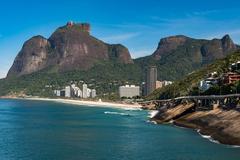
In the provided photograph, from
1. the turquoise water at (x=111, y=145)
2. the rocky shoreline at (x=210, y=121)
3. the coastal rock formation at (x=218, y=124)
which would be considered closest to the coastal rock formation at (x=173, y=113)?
the rocky shoreline at (x=210, y=121)

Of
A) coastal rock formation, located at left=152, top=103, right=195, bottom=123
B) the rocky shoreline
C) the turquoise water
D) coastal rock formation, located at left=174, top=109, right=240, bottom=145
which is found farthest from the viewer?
coastal rock formation, located at left=152, top=103, right=195, bottom=123

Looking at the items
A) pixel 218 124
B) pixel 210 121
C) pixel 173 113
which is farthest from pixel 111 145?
pixel 173 113

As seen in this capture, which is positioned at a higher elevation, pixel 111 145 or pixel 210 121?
pixel 210 121

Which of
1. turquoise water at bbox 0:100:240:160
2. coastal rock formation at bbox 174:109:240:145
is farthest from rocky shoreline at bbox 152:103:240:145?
turquoise water at bbox 0:100:240:160

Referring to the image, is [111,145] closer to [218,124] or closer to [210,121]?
[218,124]

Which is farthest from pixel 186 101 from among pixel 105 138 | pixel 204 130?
pixel 105 138

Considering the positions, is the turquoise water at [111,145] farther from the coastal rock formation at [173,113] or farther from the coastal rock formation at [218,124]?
the coastal rock formation at [173,113]

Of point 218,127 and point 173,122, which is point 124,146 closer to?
point 218,127

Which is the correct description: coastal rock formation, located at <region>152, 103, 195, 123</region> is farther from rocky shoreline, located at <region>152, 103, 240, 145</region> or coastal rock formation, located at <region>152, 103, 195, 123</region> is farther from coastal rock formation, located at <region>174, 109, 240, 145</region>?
coastal rock formation, located at <region>174, 109, 240, 145</region>
